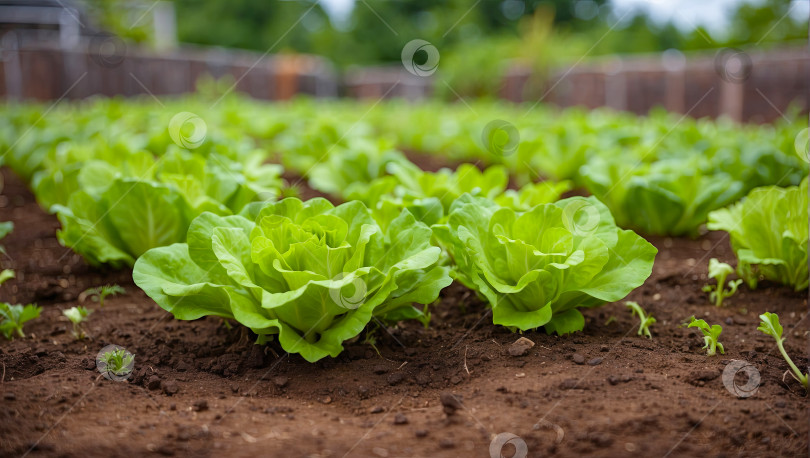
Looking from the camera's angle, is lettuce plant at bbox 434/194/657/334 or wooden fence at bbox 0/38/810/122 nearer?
lettuce plant at bbox 434/194/657/334

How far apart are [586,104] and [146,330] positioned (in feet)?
47.8

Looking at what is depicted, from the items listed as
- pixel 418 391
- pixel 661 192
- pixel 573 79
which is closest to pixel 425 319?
pixel 418 391

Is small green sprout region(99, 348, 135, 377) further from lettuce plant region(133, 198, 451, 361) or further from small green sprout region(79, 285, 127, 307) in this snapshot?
small green sprout region(79, 285, 127, 307)

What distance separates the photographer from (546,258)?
1.94 m

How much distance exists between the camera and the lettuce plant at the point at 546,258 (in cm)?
194

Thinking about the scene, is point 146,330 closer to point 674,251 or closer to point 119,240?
point 119,240

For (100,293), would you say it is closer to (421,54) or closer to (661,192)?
(661,192)

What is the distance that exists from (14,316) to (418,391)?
4.60 ft

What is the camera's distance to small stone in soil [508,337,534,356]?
191cm

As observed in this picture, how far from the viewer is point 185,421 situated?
1600 millimetres

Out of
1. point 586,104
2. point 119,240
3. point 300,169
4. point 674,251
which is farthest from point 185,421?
point 586,104

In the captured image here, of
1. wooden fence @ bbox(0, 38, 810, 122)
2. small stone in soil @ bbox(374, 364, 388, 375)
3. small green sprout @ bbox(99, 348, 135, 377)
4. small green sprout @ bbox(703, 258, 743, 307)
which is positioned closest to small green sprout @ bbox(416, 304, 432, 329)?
small stone in soil @ bbox(374, 364, 388, 375)

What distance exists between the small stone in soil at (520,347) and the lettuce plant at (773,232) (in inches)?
38.6

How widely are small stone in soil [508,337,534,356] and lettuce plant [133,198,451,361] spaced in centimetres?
26
